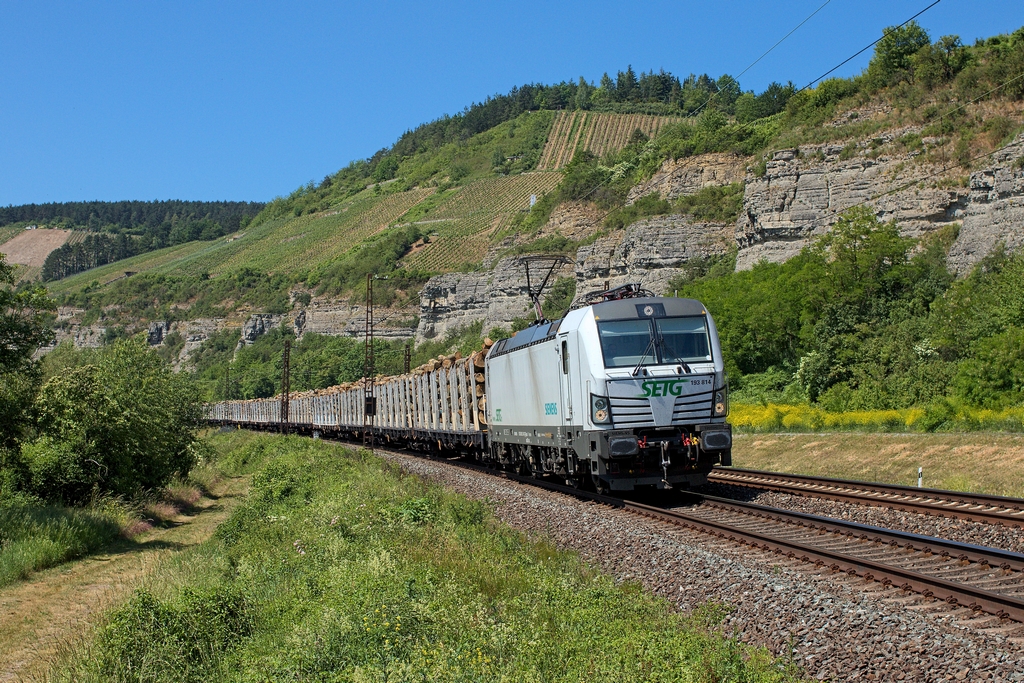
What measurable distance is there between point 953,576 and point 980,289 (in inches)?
1356

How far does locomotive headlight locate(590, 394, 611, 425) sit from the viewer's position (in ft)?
46.6

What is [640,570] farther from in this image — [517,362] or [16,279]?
[16,279]

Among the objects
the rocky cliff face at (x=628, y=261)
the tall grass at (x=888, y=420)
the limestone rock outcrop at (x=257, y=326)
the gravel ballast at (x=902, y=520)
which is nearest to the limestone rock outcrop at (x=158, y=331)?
the limestone rock outcrop at (x=257, y=326)

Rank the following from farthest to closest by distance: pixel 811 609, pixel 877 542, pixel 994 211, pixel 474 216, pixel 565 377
A: pixel 474 216 → pixel 994 211 → pixel 565 377 → pixel 877 542 → pixel 811 609

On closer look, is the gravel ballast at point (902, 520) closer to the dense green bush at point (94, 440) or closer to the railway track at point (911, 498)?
the railway track at point (911, 498)

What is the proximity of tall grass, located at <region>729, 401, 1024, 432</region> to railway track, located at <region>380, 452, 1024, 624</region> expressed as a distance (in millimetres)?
14919

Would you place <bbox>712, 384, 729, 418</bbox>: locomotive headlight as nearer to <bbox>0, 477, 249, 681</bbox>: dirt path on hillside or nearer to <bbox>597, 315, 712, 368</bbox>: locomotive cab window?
<bbox>597, 315, 712, 368</bbox>: locomotive cab window

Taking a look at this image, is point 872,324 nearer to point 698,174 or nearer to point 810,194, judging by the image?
point 810,194

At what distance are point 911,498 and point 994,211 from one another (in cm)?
3601

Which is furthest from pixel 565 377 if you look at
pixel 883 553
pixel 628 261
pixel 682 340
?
pixel 628 261

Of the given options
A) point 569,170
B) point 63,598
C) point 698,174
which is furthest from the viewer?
point 569,170

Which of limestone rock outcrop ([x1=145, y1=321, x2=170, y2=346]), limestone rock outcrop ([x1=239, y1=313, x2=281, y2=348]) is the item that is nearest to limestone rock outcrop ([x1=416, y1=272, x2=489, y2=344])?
limestone rock outcrop ([x1=239, y1=313, x2=281, y2=348])

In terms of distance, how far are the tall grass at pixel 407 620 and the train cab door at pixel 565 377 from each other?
290 cm

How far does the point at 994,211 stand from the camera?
4350 cm
